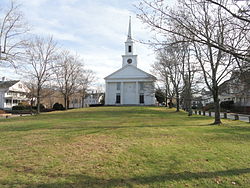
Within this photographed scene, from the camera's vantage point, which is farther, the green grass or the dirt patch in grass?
the dirt patch in grass

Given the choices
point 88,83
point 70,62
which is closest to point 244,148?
point 70,62

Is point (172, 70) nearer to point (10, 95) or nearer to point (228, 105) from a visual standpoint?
point (228, 105)

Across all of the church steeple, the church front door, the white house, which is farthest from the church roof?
the white house

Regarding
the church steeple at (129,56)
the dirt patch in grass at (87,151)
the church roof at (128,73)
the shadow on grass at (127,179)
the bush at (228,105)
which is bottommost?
the shadow on grass at (127,179)

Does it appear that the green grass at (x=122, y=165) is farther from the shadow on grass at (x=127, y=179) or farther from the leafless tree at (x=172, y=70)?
the leafless tree at (x=172, y=70)

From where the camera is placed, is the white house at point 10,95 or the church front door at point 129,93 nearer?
the church front door at point 129,93

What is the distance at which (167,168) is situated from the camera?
4.82 meters

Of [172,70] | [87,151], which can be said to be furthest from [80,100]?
[87,151]

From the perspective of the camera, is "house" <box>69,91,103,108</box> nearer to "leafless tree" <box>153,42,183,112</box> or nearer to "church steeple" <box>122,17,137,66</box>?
"church steeple" <box>122,17,137,66</box>

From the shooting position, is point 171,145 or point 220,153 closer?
point 220,153

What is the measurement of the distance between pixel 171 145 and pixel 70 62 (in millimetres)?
35778

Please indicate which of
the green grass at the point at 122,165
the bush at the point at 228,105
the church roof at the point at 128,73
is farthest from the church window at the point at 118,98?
the green grass at the point at 122,165

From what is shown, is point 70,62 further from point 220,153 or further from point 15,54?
point 220,153

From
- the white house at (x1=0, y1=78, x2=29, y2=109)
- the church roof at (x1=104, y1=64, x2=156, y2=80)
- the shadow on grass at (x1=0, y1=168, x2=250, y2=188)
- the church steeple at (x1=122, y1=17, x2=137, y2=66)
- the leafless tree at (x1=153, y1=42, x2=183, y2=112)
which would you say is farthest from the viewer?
the church steeple at (x1=122, y1=17, x2=137, y2=66)
